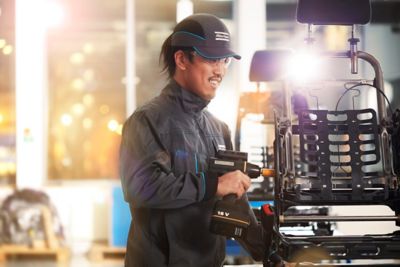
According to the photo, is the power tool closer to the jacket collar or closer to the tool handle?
the tool handle

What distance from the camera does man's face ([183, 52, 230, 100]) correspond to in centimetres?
191

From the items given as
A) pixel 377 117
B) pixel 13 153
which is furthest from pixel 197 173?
pixel 13 153

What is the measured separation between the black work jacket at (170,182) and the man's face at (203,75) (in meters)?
0.03

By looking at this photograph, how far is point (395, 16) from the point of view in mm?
4812

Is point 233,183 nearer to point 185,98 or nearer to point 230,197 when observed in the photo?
point 230,197

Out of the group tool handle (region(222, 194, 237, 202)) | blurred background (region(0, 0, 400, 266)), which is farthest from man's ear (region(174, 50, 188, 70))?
blurred background (region(0, 0, 400, 266))

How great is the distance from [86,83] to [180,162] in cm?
430

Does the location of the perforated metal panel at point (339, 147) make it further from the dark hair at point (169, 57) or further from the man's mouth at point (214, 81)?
the dark hair at point (169, 57)

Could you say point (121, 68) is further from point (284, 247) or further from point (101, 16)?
point (284, 247)

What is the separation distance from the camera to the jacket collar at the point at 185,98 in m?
1.93

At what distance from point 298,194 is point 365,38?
301cm

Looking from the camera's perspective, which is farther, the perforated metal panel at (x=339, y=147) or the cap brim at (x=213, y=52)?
the perforated metal panel at (x=339, y=147)

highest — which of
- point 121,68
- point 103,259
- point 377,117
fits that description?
point 121,68

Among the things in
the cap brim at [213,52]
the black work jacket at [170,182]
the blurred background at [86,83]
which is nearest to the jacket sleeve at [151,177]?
the black work jacket at [170,182]
